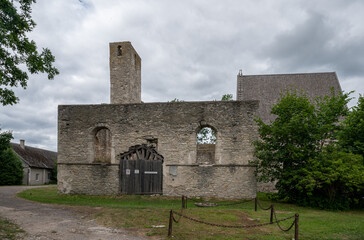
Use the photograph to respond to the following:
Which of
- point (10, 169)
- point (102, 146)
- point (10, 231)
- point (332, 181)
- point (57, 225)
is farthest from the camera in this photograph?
point (10, 169)

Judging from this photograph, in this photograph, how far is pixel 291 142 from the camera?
13266mm

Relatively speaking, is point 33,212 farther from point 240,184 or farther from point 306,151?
point 306,151

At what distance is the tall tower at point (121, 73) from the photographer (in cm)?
2012

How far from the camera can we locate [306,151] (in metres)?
12.9

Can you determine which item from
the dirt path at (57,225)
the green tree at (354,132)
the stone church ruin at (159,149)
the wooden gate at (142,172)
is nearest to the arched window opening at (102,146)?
the stone church ruin at (159,149)

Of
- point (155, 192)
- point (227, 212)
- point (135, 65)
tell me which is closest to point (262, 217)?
point (227, 212)

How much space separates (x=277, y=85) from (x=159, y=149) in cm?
1300

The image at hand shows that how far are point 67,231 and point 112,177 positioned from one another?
24.0 ft

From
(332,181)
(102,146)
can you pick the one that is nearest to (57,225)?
(102,146)

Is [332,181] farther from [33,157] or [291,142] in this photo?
[33,157]

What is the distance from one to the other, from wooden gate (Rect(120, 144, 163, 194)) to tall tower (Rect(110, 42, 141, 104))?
6253mm

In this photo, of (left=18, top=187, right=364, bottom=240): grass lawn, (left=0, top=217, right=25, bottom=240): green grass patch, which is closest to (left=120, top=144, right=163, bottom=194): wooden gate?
(left=18, top=187, right=364, bottom=240): grass lawn

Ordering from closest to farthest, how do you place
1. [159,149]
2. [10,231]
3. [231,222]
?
[10,231] < [231,222] < [159,149]

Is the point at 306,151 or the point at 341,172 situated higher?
the point at 306,151
